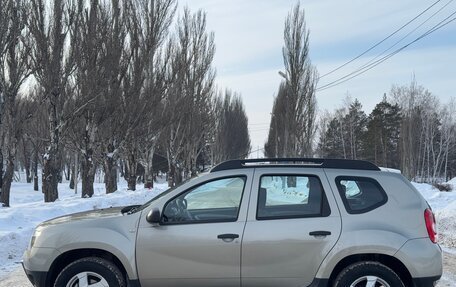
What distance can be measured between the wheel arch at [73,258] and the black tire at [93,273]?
3.9 inches

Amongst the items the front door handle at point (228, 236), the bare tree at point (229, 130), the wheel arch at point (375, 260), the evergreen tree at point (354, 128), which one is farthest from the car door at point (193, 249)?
the evergreen tree at point (354, 128)

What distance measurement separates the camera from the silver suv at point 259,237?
4.93 m

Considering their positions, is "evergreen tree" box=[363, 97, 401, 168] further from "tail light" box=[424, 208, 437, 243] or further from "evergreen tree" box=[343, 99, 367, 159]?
"tail light" box=[424, 208, 437, 243]

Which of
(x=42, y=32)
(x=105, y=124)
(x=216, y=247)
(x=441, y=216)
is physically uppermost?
(x=42, y=32)

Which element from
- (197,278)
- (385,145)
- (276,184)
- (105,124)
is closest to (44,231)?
(197,278)

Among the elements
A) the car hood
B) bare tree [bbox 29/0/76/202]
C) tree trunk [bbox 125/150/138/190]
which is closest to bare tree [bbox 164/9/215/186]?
tree trunk [bbox 125/150/138/190]

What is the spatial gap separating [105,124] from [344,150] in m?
55.8

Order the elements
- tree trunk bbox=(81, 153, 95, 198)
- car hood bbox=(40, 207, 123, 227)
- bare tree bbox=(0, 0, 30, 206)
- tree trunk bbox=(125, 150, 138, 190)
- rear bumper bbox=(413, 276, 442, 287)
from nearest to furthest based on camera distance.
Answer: rear bumper bbox=(413, 276, 442, 287), car hood bbox=(40, 207, 123, 227), bare tree bbox=(0, 0, 30, 206), tree trunk bbox=(81, 153, 95, 198), tree trunk bbox=(125, 150, 138, 190)

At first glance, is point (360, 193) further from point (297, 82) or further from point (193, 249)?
point (297, 82)

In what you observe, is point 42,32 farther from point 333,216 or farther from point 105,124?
point 333,216

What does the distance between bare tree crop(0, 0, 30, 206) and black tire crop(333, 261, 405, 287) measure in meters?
16.4

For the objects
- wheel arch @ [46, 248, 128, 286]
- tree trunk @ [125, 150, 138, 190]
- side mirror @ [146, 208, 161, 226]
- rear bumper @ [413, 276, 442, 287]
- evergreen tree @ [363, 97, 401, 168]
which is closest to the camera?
rear bumper @ [413, 276, 442, 287]

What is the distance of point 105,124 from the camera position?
25.4 metres

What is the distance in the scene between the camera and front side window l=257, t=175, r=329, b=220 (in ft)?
16.6
